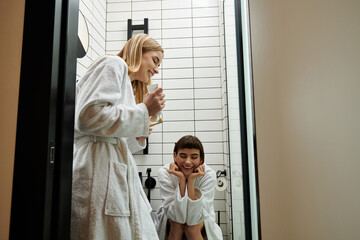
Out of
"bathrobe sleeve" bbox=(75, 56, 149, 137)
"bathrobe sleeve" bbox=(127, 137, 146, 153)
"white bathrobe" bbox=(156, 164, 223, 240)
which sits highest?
"bathrobe sleeve" bbox=(75, 56, 149, 137)

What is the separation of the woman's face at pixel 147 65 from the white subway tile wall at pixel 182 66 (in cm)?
114

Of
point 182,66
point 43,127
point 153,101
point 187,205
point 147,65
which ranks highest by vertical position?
point 182,66

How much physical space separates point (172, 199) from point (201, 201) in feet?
A: 0.70

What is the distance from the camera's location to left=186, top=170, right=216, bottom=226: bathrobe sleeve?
1.60m

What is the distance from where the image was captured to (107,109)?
78cm

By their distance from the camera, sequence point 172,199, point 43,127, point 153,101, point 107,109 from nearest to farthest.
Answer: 1. point 43,127
2. point 107,109
3. point 153,101
4. point 172,199

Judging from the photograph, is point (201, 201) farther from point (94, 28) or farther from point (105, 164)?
point (94, 28)

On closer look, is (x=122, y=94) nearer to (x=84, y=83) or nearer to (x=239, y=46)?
(x=84, y=83)

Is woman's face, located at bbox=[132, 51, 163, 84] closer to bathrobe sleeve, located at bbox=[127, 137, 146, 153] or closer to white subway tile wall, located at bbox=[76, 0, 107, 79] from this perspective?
bathrobe sleeve, located at bbox=[127, 137, 146, 153]

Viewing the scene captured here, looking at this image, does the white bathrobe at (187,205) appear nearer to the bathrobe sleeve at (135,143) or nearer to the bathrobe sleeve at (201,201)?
the bathrobe sleeve at (201,201)

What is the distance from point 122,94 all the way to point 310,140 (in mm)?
720

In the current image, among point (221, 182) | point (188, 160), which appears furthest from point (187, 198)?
point (221, 182)

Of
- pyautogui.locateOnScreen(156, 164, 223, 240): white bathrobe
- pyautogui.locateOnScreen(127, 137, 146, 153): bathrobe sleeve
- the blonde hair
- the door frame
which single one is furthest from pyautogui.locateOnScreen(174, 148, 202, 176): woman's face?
the door frame

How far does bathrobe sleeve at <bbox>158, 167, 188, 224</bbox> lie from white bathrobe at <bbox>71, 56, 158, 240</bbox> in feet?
2.44
